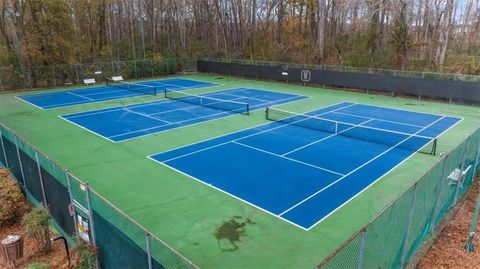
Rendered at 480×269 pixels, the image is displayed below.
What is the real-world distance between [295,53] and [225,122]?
20729mm

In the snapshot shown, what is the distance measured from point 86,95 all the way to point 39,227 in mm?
22145

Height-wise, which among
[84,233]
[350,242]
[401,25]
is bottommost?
[84,233]

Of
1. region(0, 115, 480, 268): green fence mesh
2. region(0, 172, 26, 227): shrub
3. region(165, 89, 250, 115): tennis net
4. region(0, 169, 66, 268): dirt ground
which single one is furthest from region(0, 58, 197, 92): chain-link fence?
region(0, 169, 66, 268): dirt ground

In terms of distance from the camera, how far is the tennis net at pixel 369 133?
16.1m

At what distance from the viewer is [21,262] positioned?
28.9ft

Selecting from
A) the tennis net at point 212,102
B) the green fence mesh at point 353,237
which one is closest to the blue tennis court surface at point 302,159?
the green fence mesh at point 353,237

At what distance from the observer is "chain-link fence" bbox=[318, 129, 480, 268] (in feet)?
19.5

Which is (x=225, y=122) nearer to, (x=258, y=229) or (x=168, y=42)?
(x=258, y=229)

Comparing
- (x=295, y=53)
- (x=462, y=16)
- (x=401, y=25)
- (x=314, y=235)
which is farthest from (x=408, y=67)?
(x=314, y=235)

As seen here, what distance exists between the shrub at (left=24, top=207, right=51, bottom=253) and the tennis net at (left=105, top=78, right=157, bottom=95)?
66.0ft

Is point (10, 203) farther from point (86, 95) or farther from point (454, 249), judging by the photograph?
point (86, 95)

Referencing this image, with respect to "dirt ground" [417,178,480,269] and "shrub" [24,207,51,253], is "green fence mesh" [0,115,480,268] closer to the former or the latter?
"dirt ground" [417,178,480,269]

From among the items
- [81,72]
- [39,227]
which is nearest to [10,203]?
[39,227]

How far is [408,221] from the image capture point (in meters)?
7.52
